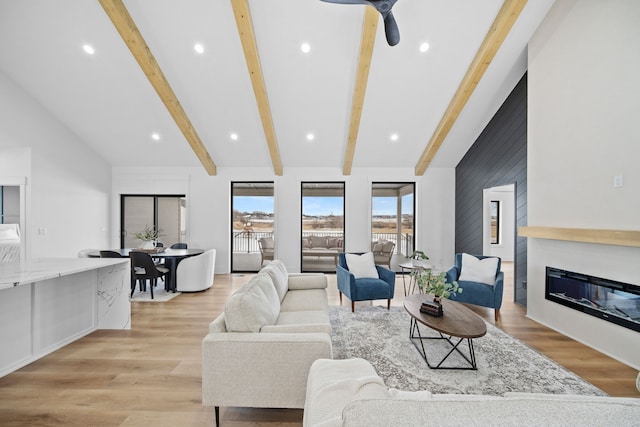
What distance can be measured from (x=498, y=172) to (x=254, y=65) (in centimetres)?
456

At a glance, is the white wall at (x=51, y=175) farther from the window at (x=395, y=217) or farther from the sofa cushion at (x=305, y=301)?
the window at (x=395, y=217)

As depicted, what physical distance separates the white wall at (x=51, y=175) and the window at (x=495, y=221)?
10.9 meters

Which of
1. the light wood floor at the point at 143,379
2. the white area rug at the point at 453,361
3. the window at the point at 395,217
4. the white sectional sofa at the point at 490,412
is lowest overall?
the light wood floor at the point at 143,379

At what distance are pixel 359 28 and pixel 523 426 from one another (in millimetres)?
4324

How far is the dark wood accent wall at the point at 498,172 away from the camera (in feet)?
14.6

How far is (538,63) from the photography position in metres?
3.79

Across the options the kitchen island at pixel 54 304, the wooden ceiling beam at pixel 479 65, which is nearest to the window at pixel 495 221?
the wooden ceiling beam at pixel 479 65

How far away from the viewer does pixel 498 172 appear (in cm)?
511

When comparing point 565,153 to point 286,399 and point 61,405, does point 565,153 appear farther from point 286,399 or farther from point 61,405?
point 61,405

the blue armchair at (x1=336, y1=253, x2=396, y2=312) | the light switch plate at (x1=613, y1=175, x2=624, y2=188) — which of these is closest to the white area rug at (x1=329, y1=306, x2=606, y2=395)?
the blue armchair at (x1=336, y1=253, x2=396, y2=312)

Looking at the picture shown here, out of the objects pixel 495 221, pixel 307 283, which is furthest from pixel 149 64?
pixel 495 221

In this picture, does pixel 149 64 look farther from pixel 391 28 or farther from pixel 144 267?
pixel 391 28

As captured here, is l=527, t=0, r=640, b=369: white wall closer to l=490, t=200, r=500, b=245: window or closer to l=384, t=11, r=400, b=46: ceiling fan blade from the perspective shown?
l=384, t=11, r=400, b=46: ceiling fan blade

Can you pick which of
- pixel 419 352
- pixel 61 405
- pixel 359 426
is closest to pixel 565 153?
pixel 419 352
